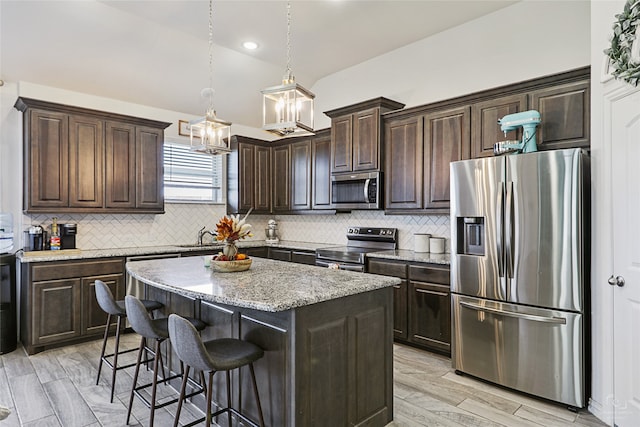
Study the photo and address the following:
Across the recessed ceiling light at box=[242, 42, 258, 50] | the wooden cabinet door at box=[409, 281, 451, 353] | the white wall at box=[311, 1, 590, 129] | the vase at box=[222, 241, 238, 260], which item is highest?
the recessed ceiling light at box=[242, 42, 258, 50]

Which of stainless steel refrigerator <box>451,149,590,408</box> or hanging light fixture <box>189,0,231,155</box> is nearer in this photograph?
stainless steel refrigerator <box>451,149,590,408</box>

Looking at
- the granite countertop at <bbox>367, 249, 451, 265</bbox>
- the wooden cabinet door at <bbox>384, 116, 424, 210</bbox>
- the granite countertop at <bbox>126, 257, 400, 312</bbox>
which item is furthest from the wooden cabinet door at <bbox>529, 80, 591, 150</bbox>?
the granite countertop at <bbox>126, 257, 400, 312</bbox>

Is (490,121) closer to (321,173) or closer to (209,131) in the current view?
(321,173)

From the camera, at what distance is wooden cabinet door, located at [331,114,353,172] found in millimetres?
4770

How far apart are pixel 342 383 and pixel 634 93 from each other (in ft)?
8.19

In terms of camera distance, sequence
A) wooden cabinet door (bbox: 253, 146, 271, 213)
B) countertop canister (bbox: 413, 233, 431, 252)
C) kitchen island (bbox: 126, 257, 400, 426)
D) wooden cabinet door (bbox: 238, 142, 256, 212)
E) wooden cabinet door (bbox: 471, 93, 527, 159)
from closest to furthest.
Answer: kitchen island (bbox: 126, 257, 400, 426) → wooden cabinet door (bbox: 471, 93, 527, 159) → countertop canister (bbox: 413, 233, 431, 252) → wooden cabinet door (bbox: 238, 142, 256, 212) → wooden cabinet door (bbox: 253, 146, 271, 213)

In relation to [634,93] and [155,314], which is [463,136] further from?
[155,314]

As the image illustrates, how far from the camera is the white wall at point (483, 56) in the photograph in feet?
11.5

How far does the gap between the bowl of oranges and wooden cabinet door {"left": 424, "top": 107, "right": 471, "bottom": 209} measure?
2.15 metres

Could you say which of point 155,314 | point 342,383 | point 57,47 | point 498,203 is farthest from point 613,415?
point 57,47

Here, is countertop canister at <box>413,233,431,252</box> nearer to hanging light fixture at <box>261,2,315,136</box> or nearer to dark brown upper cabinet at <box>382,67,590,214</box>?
dark brown upper cabinet at <box>382,67,590,214</box>

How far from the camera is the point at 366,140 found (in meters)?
4.57

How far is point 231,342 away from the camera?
2180mm

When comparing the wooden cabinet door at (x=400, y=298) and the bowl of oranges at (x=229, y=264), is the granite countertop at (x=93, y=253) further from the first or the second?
the bowl of oranges at (x=229, y=264)
